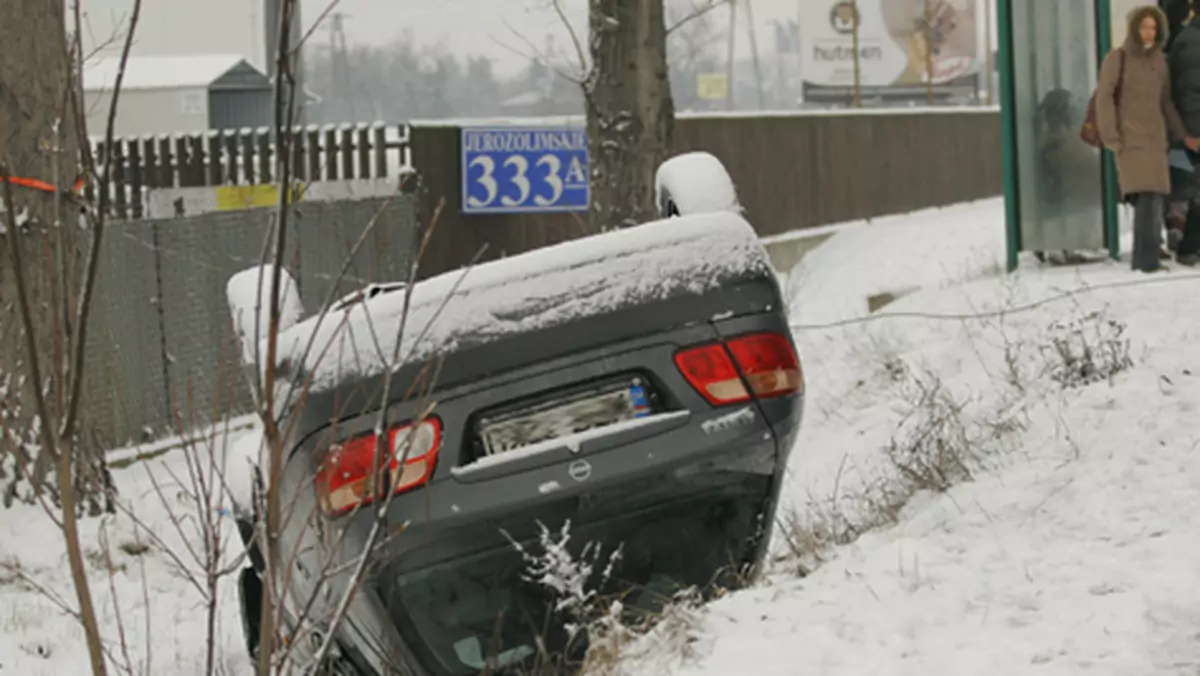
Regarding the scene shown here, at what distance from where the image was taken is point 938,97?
45.8 m

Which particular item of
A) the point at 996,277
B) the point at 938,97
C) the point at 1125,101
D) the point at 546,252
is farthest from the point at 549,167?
the point at 938,97

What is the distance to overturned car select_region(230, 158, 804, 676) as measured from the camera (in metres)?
3.89

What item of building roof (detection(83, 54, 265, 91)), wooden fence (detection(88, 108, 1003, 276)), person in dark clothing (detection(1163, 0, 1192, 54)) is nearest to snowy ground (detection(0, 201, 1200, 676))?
person in dark clothing (detection(1163, 0, 1192, 54))

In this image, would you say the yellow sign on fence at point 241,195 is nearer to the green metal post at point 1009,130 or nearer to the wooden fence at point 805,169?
the wooden fence at point 805,169

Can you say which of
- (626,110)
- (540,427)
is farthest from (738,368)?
(626,110)

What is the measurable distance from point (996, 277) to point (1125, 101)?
171 cm

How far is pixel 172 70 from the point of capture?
5444 centimetres

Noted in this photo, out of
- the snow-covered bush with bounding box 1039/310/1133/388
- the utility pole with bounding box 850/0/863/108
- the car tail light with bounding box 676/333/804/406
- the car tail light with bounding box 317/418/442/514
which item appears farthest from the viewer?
the utility pole with bounding box 850/0/863/108

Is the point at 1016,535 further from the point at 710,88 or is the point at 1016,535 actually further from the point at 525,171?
the point at 710,88

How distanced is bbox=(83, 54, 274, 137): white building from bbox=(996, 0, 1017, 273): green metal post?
33.0m

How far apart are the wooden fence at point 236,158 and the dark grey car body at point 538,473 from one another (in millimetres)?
10572

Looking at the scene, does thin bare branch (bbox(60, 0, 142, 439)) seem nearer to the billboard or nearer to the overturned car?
the overturned car

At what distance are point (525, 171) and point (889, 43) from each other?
30977 millimetres

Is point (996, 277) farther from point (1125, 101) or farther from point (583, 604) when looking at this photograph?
point (583, 604)
